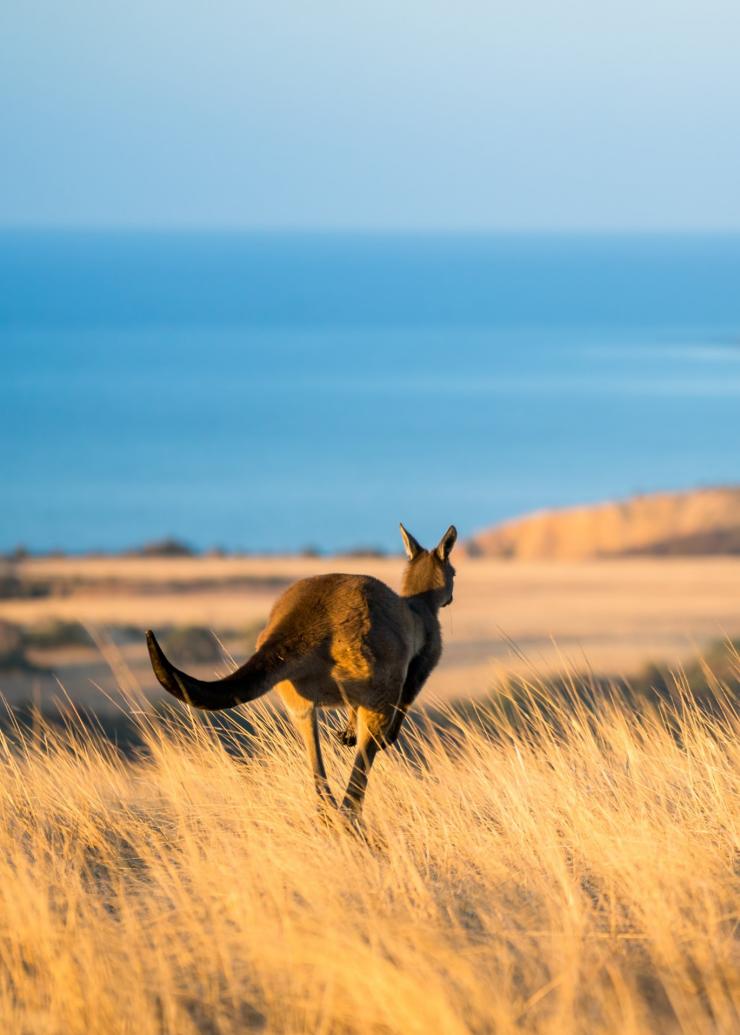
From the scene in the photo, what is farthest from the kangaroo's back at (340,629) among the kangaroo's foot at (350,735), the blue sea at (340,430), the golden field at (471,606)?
the blue sea at (340,430)

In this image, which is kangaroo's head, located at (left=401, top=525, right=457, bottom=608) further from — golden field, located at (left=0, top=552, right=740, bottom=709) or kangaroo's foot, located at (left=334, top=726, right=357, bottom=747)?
golden field, located at (left=0, top=552, right=740, bottom=709)

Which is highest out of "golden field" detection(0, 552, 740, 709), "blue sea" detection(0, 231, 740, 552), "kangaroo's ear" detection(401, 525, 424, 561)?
"blue sea" detection(0, 231, 740, 552)

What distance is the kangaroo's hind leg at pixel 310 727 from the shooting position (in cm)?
521

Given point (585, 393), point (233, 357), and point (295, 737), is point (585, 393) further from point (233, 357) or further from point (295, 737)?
point (295, 737)

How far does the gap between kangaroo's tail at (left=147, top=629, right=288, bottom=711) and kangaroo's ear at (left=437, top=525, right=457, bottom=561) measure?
100 cm

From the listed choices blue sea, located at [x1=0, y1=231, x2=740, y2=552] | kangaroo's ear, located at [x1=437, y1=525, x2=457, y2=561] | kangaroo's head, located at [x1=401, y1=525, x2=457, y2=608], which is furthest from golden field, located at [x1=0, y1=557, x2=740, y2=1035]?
blue sea, located at [x1=0, y1=231, x2=740, y2=552]

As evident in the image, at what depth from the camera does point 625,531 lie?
33.8 meters

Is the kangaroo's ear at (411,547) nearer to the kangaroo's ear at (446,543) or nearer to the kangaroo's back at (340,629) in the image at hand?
the kangaroo's ear at (446,543)

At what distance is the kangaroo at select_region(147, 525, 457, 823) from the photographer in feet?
15.9

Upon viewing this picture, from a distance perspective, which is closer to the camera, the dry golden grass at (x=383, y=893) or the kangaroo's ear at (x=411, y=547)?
the dry golden grass at (x=383, y=893)

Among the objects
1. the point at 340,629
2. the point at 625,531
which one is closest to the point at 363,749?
the point at 340,629

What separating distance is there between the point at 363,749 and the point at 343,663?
1.42 ft

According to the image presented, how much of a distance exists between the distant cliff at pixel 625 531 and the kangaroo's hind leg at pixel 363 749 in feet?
89.4

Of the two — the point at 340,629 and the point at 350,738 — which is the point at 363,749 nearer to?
the point at 350,738
